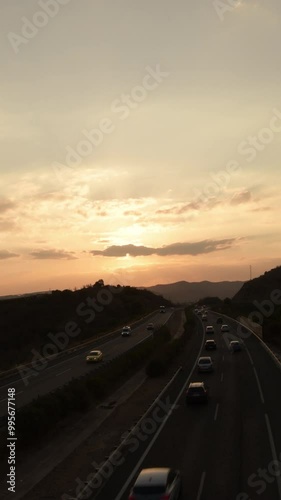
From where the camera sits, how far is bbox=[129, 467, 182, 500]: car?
47.2 feet

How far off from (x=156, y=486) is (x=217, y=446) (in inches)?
351

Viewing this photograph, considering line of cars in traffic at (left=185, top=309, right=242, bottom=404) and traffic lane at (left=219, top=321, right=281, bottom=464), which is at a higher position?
line of cars in traffic at (left=185, top=309, right=242, bottom=404)

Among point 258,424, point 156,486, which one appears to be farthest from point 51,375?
point 156,486

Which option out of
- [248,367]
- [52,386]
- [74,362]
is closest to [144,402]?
[52,386]

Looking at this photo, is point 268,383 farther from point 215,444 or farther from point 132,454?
point 132,454

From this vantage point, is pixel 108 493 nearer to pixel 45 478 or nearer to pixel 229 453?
pixel 45 478

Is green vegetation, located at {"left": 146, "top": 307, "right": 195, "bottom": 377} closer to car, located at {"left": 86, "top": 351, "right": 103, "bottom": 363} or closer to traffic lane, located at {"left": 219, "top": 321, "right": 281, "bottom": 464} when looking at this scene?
car, located at {"left": 86, "top": 351, "right": 103, "bottom": 363}

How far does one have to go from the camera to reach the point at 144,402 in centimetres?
3503

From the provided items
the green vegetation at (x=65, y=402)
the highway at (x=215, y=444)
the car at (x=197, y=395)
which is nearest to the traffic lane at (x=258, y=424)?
the highway at (x=215, y=444)

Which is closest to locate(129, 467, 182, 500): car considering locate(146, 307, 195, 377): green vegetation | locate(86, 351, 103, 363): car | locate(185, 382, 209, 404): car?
locate(185, 382, 209, 404): car

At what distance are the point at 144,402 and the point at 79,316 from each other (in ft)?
319

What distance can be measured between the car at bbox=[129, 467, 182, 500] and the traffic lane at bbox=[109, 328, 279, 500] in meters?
1.81

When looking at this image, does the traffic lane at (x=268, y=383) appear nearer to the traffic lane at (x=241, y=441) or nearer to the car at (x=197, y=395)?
the traffic lane at (x=241, y=441)

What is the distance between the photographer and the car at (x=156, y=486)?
1440 centimetres
